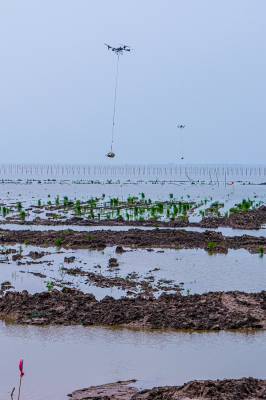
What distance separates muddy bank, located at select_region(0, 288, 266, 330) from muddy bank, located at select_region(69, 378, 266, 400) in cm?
352

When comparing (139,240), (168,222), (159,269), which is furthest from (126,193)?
(159,269)

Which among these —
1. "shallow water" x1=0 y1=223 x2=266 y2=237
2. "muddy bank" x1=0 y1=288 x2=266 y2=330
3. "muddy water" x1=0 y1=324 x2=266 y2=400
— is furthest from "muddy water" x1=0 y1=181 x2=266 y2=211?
"muddy water" x1=0 y1=324 x2=266 y2=400

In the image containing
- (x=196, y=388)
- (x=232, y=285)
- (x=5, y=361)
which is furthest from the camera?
(x=232, y=285)

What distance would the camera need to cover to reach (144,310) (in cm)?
1293

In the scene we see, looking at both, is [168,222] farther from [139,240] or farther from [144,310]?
[144,310]

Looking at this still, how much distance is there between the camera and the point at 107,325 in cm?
1238

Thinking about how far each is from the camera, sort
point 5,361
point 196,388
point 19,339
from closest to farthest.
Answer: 1. point 196,388
2. point 5,361
3. point 19,339

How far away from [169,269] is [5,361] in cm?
929

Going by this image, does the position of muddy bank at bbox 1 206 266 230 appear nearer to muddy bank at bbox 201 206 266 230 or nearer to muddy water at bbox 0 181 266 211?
muddy bank at bbox 201 206 266 230

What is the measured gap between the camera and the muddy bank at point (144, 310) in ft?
40.4

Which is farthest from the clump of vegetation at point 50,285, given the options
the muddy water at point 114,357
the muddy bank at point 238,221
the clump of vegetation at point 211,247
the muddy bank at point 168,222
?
the muddy bank at point 238,221

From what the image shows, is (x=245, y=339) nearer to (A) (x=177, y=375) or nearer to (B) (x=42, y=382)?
(A) (x=177, y=375)

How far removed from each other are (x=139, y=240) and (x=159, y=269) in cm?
558

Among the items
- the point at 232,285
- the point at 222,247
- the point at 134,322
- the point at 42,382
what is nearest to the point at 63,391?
the point at 42,382
